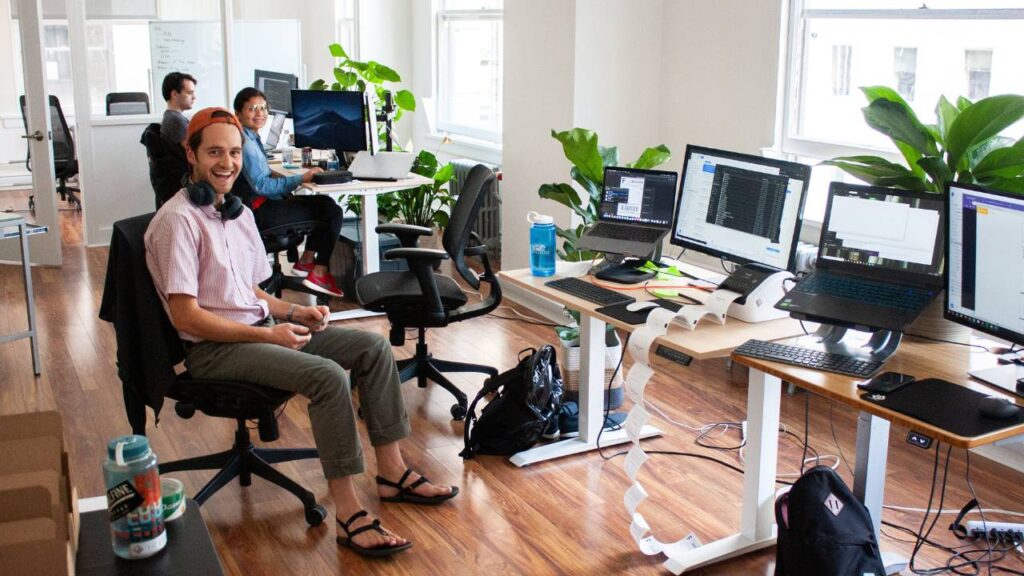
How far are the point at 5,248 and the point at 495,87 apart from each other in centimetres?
346

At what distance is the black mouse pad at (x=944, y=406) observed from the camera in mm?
2293

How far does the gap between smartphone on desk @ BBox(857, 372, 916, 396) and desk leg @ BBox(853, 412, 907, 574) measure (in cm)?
17

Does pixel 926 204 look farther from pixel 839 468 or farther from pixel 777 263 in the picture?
pixel 839 468

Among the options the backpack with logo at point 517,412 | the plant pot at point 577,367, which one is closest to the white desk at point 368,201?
the plant pot at point 577,367

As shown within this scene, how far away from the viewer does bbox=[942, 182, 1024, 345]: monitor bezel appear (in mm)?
2514

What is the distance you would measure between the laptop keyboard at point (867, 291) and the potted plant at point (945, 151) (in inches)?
4.5

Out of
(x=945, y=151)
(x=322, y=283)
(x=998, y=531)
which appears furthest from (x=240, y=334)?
(x=322, y=283)

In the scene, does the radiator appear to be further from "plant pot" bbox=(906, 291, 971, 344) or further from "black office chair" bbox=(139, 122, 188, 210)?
"plant pot" bbox=(906, 291, 971, 344)

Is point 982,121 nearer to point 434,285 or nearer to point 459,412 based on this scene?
point 434,285

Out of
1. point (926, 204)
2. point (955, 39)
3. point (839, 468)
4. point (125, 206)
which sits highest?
point (955, 39)

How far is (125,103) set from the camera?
25.0ft

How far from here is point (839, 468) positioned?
3752mm

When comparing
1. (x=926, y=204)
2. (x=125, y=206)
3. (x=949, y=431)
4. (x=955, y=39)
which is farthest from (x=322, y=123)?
(x=949, y=431)

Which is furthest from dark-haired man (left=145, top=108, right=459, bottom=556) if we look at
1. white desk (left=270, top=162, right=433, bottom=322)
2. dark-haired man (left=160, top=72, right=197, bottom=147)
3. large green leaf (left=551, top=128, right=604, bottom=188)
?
dark-haired man (left=160, top=72, right=197, bottom=147)
